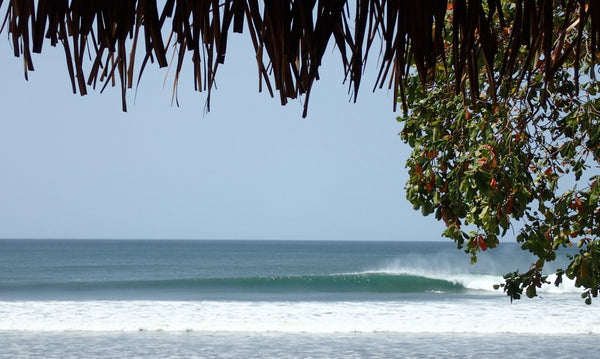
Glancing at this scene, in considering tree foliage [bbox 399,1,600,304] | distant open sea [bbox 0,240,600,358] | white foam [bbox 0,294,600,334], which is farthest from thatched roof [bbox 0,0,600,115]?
white foam [bbox 0,294,600,334]

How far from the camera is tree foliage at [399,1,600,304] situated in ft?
13.8

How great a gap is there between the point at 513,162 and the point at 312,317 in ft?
36.0

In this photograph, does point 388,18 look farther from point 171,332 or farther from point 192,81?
point 171,332

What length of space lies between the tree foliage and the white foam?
8421 millimetres

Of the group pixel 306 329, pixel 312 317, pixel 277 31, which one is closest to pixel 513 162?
pixel 277 31

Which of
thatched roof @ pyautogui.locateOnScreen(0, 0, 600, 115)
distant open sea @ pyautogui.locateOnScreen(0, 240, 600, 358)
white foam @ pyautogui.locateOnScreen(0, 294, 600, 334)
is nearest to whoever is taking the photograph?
thatched roof @ pyautogui.locateOnScreen(0, 0, 600, 115)

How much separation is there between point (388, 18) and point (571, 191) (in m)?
2.68

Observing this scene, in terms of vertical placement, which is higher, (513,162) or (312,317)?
(513,162)

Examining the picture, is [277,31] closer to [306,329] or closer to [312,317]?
[306,329]

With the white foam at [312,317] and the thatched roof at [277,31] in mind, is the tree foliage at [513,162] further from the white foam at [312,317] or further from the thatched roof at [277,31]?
the white foam at [312,317]

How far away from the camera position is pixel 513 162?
420cm

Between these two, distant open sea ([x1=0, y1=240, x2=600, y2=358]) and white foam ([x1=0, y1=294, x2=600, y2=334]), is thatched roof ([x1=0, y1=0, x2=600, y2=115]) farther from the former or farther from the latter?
white foam ([x1=0, y1=294, x2=600, y2=334])

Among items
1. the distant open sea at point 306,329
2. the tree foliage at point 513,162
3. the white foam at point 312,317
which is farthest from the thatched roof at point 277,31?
the white foam at point 312,317

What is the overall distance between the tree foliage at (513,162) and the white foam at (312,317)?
842cm
